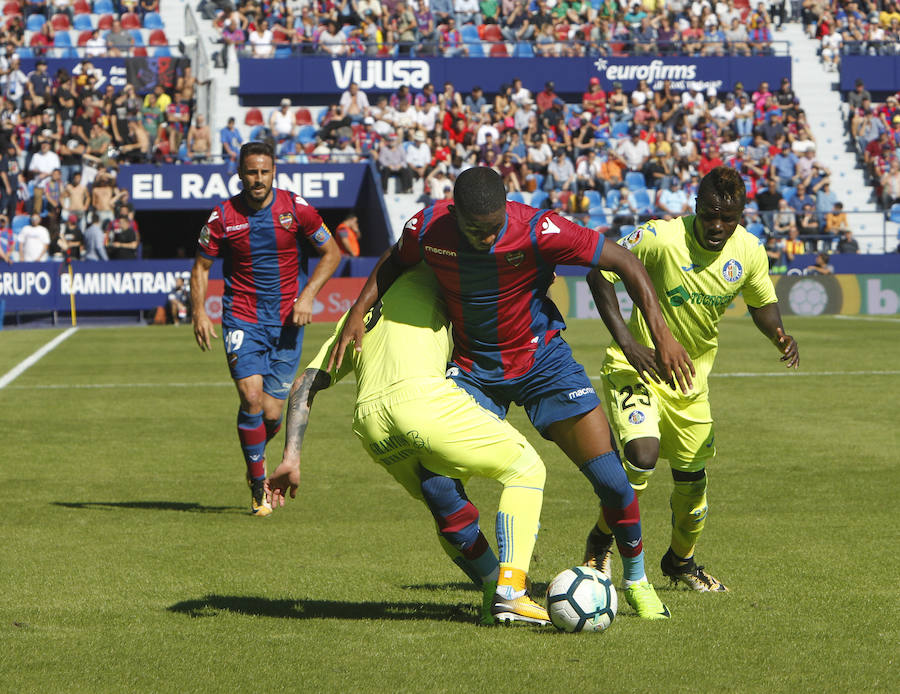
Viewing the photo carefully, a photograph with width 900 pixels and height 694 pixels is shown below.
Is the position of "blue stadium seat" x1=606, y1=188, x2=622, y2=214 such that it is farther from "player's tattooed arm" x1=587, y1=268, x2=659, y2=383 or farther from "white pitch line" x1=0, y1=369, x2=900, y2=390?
"player's tattooed arm" x1=587, y1=268, x2=659, y2=383

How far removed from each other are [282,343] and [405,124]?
2503 centimetres

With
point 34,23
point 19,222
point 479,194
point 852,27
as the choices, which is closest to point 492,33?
point 852,27

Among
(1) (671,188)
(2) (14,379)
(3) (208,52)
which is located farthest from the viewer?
(3) (208,52)

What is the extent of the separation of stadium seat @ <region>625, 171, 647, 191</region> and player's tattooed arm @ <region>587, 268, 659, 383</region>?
2724 centimetres

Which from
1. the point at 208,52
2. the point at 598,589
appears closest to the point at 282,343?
the point at 598,589

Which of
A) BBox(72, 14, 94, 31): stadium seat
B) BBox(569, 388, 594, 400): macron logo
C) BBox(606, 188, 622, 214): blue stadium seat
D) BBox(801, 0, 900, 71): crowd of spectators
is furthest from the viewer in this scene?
BBox(801, 0, 900, 71): crowd of spectators

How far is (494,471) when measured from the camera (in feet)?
17.5

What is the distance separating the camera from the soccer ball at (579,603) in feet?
17.1

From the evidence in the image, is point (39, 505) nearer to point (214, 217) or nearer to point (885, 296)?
point (214, 217)

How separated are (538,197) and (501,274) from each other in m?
26.6

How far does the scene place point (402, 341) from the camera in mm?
5457

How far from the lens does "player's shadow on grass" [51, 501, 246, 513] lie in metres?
8.73

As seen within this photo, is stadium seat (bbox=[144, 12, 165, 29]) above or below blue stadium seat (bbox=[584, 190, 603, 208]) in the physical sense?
above

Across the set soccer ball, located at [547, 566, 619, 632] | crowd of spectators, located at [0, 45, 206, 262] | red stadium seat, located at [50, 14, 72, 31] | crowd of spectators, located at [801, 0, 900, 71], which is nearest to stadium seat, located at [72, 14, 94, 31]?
red stadium seat, located at [50, 14, 72, 31]
